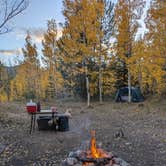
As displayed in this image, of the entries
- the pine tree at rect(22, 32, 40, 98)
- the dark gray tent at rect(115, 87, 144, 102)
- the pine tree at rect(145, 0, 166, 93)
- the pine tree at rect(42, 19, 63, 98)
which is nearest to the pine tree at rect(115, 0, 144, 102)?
the pine tree at rect(145, 0, 166, 93)

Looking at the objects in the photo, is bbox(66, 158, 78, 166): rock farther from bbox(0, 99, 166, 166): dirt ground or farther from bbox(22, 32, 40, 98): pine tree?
bbox(22, 32, 40, 98): pine tree

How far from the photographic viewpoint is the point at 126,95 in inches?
840

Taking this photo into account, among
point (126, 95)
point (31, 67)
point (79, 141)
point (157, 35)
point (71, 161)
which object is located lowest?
point (79, 141)

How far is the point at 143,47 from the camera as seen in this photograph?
691 inches

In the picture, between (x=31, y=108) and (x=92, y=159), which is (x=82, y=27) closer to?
(x=31, y=108)

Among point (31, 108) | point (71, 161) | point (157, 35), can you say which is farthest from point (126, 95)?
point (71, 161)

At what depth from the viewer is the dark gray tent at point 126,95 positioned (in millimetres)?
20641

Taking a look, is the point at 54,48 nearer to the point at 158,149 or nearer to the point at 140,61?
the point at 140,61

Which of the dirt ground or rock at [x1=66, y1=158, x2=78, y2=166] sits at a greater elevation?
rock at [x1=66, y1=158, x2=78, y2=166]

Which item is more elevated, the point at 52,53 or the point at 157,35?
the point at 52,53

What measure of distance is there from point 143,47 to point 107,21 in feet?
15.3

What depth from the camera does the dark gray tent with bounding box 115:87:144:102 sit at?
20641mm

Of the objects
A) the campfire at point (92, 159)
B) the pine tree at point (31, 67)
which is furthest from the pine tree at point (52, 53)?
the campfire at point (92, 159)

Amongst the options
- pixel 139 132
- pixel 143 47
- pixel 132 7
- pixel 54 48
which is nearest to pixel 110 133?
pixel 139 132
